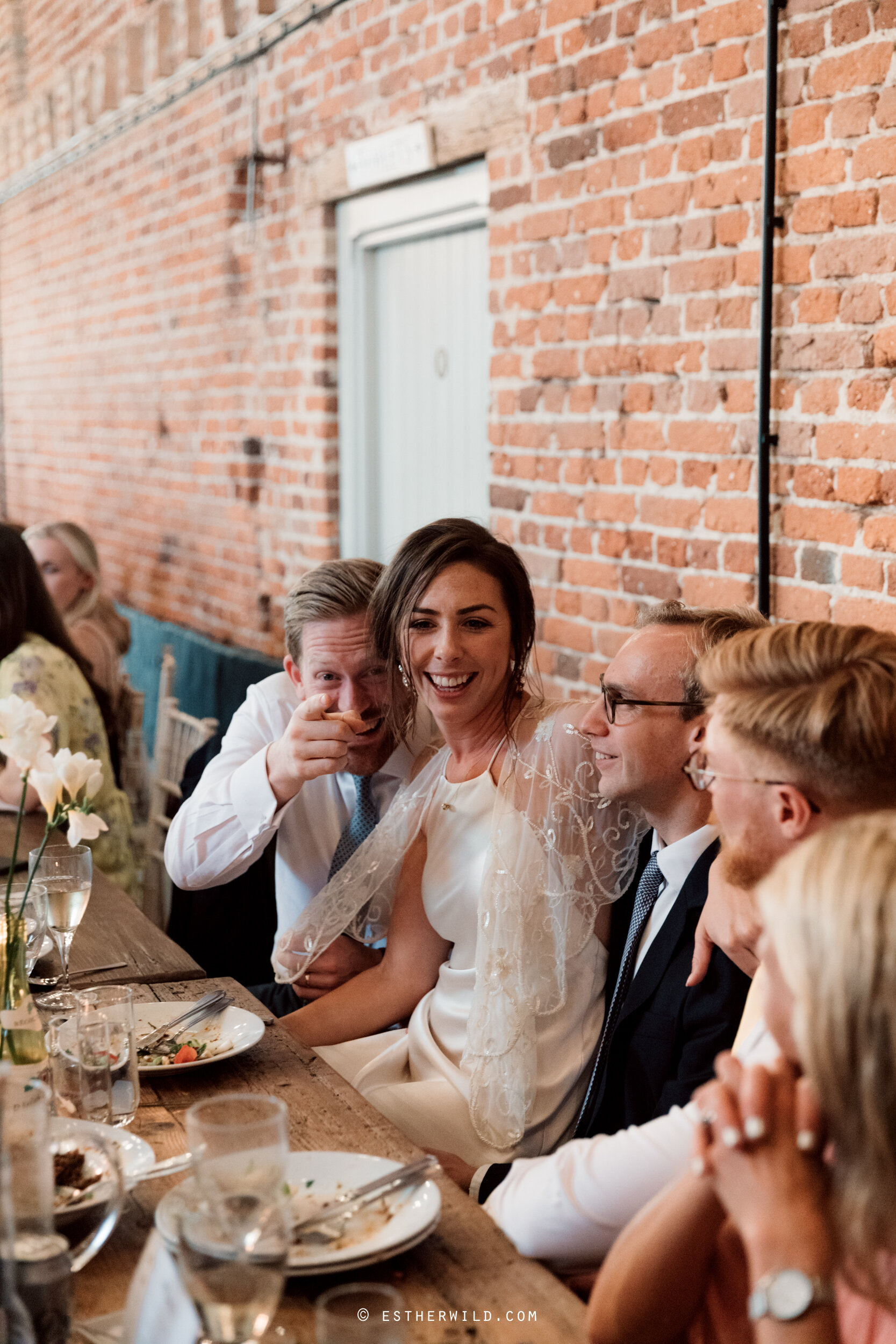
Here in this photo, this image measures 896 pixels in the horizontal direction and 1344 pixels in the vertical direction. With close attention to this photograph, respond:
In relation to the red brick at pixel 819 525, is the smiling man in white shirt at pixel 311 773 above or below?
below

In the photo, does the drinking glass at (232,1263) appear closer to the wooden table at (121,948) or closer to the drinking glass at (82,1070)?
the drinking glass at (82,1070)

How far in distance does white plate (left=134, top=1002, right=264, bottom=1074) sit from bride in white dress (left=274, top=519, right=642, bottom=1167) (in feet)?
1.04

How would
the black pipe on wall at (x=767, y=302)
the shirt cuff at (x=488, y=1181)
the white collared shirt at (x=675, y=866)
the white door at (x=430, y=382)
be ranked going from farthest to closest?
the white door at (x=430, y=382) < the black pipe on wall at (x=767, y=302) < the white collared shirt at (x=675, y=866) < the shirt cuff at (x=488, y=1181)

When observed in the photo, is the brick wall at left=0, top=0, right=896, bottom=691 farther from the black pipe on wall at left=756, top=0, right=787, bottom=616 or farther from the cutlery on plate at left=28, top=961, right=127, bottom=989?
the cutlery on plate at left=28, top=961, right=127, bottom=989

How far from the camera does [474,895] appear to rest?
6.85ft

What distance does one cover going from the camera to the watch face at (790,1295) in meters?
0.94

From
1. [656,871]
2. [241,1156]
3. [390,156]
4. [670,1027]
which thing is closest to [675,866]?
[656,871]

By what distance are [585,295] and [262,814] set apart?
1.59 metres

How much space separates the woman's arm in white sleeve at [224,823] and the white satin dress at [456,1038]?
322 millimetres

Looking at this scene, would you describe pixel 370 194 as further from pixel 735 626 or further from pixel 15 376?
pixel 15 376

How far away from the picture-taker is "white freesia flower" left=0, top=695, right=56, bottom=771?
1420 mm

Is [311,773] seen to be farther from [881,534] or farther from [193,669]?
[193,669]

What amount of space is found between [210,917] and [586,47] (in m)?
2.22

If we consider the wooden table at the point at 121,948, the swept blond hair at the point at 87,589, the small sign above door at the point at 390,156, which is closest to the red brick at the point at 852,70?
the small sign above door at the point at 390,156
